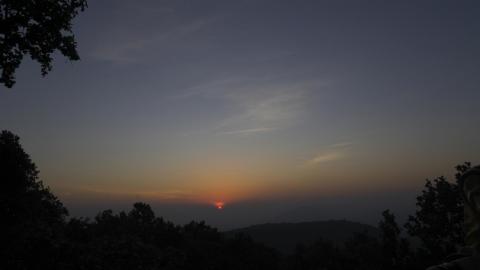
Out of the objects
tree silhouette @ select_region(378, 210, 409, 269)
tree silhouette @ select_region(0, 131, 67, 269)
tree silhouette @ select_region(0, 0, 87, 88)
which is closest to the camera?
tree silhouette @ select_region(0, 0, 87, 88)

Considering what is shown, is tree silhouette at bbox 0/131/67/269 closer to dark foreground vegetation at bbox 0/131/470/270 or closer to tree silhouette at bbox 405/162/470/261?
dark foreground vegetation at bbox 0/131/470/270

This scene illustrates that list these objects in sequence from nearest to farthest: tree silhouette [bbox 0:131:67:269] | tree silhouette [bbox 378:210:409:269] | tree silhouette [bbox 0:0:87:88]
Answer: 1. tree silhouette [bbox 0:0:87:88]
2. tree silhouette [bbox 0:131:67:269]
3. tree silhouette [bbox 378:210:409:269]

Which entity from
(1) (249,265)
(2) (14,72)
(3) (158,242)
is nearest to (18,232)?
(2) (14,72)

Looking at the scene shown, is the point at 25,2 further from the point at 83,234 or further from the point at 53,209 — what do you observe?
the point at 83,234

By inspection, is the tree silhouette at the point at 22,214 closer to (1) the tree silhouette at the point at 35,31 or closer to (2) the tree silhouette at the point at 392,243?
(1) the tree silhouette at the point at 35,31

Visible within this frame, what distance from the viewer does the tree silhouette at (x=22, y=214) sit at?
102ft

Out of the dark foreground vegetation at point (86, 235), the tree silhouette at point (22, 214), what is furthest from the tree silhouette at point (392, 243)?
the tree silhouette at point (22, 214)

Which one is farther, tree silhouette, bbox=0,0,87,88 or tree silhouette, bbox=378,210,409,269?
tree silhouette, bbox=378,210,409,269

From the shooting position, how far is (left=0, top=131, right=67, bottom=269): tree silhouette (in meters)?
31.0

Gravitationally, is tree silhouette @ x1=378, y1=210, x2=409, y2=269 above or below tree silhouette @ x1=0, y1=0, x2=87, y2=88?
below

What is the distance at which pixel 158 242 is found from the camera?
70500 millimetres

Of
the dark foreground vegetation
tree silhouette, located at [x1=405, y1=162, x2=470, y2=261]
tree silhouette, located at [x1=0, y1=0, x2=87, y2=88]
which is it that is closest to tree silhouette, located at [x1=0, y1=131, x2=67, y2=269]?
the dark foreground vegetation

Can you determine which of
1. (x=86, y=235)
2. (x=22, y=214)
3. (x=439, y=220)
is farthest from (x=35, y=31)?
(x=86, y=235)

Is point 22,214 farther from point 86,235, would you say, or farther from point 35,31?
point 35,31
